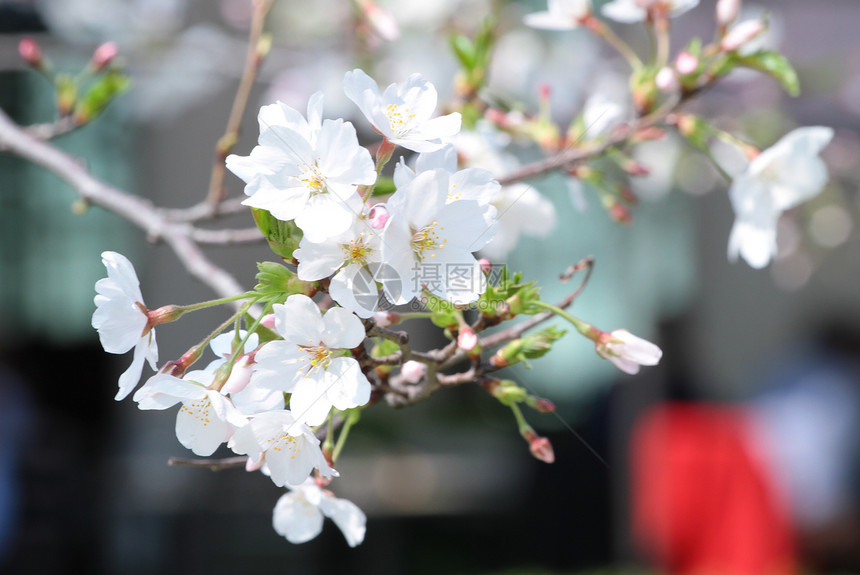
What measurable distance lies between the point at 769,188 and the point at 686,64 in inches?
8.7

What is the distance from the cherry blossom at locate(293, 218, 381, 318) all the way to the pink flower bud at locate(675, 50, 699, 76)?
702 millimetres

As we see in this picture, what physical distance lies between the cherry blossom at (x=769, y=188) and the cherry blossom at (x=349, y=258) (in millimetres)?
679

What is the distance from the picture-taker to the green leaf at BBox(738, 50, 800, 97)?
48.4 inches

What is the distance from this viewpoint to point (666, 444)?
470 cm

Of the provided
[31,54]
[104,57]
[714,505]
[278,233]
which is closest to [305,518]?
[278,233]

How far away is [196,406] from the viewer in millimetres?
808

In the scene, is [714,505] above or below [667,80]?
below

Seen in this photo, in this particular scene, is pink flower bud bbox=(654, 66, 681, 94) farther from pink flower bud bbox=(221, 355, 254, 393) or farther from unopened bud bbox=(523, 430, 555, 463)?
pink flower bud bbox=(221, 355, 254, 393)

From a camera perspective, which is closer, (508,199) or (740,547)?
(508,199)

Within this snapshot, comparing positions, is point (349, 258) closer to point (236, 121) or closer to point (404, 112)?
point (404, 112)

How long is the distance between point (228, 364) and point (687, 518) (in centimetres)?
412

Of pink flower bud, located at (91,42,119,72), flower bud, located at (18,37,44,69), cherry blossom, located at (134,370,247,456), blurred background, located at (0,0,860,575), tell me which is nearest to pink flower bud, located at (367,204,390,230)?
cherry blossom, located at (134,370,247,456)

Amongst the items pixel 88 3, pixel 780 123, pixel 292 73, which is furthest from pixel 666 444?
pixel 88 3

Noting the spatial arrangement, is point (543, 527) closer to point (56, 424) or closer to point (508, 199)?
point (56, 424)
